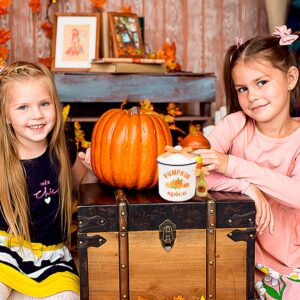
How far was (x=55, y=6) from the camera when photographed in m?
2.55

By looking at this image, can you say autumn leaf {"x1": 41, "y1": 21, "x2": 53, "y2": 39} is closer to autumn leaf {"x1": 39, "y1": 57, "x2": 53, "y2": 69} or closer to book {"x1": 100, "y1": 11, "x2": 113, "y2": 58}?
autumn leaf {"x1": 39, "y1": 57, "x2": 53, "y2": 69}

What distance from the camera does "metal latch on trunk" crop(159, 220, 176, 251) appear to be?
124 cm

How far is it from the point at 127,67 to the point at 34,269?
1.06 metres

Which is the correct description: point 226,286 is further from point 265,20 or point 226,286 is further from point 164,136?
point 265,20

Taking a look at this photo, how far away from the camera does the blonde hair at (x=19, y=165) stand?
1500 mm

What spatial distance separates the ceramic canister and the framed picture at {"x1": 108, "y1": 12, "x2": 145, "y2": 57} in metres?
1.21

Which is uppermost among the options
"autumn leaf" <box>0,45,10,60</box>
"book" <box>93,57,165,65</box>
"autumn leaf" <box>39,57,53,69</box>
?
"autumn leaf" <box>0,45,10,60</box>

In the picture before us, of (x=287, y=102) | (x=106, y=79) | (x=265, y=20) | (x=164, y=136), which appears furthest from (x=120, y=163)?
(x=265, y=20)

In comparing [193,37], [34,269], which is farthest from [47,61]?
[34,269]

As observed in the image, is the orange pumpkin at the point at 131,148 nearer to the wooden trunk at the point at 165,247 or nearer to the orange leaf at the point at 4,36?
the wooden trunk at the point at 165,247

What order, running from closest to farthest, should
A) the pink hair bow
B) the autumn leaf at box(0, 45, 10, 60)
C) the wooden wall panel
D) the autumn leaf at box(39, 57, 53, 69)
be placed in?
1. the pink hair bow
2. the autumn leaf at box(0, 45, 10, 60)
3. the autumn leaf at box(39, 57, 53, 69)
4. the wooden wall panel

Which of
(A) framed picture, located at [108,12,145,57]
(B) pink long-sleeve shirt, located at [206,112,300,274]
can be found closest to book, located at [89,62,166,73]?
(A) framed picture, located at [108,12,145,57]

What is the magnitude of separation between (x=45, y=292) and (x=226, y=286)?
20.8 inches

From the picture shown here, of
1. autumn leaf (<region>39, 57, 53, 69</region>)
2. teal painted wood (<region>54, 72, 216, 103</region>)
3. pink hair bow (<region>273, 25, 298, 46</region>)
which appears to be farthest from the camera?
autumn leaf (<region>39, 57, 53, 69</region>)
